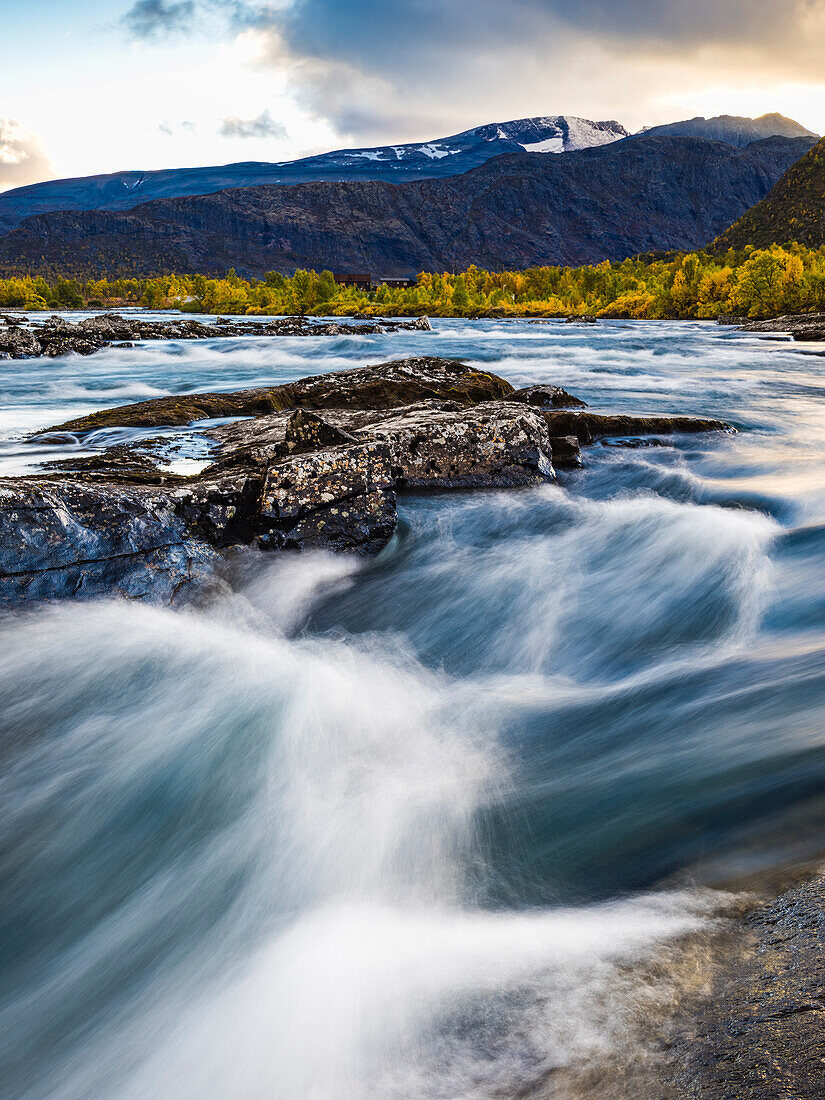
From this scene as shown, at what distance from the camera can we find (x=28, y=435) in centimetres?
991

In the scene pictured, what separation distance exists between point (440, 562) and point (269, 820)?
3.20 m

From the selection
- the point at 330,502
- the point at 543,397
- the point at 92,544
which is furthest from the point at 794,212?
the point at 92,544

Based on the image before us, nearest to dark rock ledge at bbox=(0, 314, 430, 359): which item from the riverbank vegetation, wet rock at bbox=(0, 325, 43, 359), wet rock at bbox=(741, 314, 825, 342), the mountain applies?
wet rock at bbox=(0, 325, 43, 359)

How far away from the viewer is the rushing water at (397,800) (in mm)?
1944

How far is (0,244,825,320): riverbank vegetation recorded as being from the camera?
42.8 metres

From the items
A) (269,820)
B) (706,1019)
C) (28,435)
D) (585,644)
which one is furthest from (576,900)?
(28,435)

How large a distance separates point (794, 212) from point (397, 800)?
340ft

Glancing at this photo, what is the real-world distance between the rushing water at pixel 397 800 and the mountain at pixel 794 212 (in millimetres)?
91172

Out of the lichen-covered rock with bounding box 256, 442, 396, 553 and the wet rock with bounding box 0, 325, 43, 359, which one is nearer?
the lichen-covered rock with bounding box 256, 442, 396, 553

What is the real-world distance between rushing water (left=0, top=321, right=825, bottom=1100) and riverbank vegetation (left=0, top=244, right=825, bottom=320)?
4261 cm

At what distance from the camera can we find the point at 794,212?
276 ft

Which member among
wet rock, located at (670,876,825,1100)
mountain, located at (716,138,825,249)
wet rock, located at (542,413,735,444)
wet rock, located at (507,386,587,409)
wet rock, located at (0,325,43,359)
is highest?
mountain, located at (716,138,825,249)

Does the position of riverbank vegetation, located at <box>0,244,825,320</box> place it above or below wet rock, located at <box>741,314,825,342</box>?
above

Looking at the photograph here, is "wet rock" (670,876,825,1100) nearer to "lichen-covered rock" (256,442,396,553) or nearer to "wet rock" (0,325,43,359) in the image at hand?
"lichen-covered rock" (256,442,396,553)
